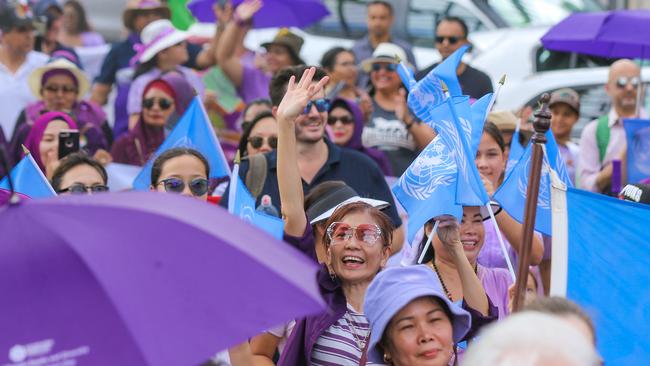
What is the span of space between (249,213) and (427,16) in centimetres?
769

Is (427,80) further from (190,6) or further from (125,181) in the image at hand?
(190,6)

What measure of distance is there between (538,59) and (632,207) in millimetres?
7284

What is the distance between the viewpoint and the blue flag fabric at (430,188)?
6.52m

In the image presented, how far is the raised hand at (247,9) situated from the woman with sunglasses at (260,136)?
2582 millimetres

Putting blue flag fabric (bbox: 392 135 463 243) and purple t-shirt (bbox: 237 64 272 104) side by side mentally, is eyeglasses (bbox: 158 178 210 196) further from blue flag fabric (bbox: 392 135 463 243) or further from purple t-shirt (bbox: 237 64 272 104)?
purple t-shirt (bbox: 237 64 272 104)

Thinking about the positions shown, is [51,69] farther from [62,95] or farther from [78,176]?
[78,176]

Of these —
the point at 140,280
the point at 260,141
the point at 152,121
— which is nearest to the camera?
the point at 140,280

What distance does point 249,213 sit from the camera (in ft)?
22.8

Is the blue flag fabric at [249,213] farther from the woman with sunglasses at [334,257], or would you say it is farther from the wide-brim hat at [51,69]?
the wide-brim hat at [51,69]

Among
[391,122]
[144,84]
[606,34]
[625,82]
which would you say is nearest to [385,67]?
[391,122]

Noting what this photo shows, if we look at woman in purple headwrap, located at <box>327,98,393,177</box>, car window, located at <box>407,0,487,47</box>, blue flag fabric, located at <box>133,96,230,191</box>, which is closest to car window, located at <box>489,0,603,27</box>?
car window, located at <box>407,0,487,47</box>

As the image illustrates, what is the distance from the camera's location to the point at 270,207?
7.34 meters

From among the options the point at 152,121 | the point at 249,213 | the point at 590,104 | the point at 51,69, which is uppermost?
the point at 51,69

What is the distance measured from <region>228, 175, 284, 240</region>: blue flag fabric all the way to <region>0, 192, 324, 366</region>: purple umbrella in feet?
8.39
